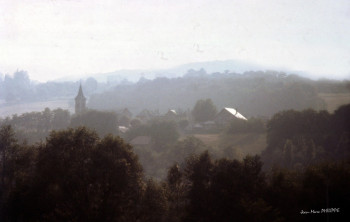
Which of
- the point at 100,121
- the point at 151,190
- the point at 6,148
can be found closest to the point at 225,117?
the point at 100,121

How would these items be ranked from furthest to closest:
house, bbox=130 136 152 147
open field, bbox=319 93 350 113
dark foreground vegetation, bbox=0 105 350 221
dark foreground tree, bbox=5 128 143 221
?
house, bbox=130 136 152 147 < open field, bbox=319 93 350 113 < dark foreground tree, bbox=5 128 143 221 < dark foreground vegetation, bbox=0 105 350 221

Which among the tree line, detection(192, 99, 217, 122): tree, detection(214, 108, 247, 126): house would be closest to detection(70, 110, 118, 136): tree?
detection(192, 99, 217, 122): tree

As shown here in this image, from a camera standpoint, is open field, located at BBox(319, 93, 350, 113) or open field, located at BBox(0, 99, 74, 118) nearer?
open field, located at BBox(319, 93, 350, 113)

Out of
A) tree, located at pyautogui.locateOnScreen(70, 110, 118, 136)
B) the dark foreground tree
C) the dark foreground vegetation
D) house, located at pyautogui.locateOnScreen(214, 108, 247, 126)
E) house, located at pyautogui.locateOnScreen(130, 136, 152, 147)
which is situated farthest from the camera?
tree, located at pyautogui.locateOnScreen(70, 110, 118, 136)

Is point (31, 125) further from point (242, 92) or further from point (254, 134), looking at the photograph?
point (254, 134)

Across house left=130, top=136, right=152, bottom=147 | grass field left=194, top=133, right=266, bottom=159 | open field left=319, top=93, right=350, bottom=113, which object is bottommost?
house left=130, top=136, right=152, bottom=147

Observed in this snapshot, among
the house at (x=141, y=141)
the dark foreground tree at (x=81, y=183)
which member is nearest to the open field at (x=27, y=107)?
the house at (x=141, y=141)

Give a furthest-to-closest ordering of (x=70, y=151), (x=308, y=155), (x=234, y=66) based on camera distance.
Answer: (x=234, y=66) → (x=308, y=155) → (x=70, y=151)

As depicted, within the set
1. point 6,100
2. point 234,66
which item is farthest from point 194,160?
point 234,66

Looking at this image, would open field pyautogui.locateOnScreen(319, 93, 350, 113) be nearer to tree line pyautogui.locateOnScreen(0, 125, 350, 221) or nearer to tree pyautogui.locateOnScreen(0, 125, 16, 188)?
tree line pyautogui.locateOnScreen(0, 125, 350, 221)
